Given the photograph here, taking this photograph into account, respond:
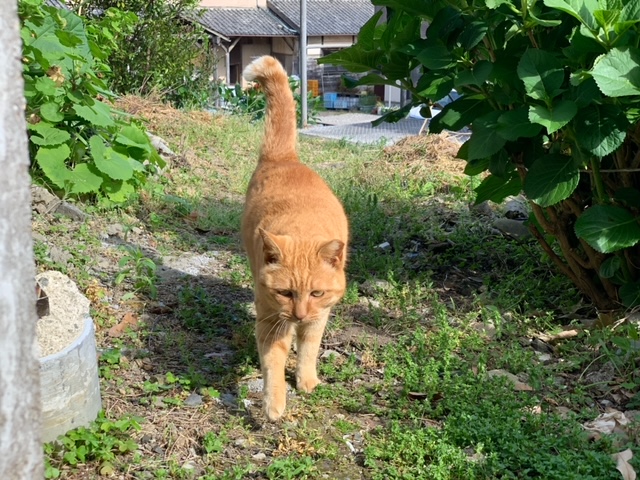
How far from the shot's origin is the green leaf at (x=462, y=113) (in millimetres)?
4348

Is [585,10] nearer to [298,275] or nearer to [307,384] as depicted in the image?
[298,275]

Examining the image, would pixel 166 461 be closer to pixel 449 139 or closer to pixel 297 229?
pixel 297 229

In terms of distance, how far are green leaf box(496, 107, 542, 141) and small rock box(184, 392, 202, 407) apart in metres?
2.02

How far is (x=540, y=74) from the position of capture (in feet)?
12.0

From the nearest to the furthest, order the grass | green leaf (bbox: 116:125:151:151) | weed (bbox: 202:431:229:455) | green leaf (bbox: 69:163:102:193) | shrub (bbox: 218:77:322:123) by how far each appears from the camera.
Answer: the grass, weed (bbox: 202:431:229:455), green leaf (bbox: 69:163:102:193), green leaf (bbox: 116:125:151:151), shrub (bbox: 218:77:322:123)

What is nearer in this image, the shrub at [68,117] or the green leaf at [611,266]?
the green leaf at [611,266]

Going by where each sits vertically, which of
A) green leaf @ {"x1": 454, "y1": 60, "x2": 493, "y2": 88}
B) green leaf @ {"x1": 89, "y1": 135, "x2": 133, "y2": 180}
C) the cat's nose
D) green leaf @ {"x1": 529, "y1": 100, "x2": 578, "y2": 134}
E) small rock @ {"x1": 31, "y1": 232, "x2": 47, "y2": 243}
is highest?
green leaf @ {"x1": 454, "y1": 60, "x2": 493, "y2": 88}

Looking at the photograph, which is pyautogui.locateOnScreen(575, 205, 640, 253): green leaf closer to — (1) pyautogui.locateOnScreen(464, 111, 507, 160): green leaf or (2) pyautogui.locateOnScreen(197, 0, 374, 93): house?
(1) pyautogui.locateOnScreen(464, 111, 507, 160): green leaf

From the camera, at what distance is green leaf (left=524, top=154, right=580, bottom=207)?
3.90 meters

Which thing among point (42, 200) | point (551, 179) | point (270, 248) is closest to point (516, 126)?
point (551, 179)

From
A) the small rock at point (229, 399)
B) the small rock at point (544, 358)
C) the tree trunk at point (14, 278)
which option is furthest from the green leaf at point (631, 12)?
the tree trunk at point (14, 278)

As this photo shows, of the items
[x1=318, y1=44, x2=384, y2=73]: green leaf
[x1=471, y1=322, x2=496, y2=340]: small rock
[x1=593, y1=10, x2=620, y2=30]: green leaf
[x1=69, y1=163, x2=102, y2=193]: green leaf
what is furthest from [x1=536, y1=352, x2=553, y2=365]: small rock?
[x1=69, y1=163, x2=102, y2=193]: green leaf

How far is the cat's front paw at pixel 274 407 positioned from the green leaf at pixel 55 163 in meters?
3.17

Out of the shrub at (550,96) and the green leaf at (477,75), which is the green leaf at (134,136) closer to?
the shrub at (550,96)
